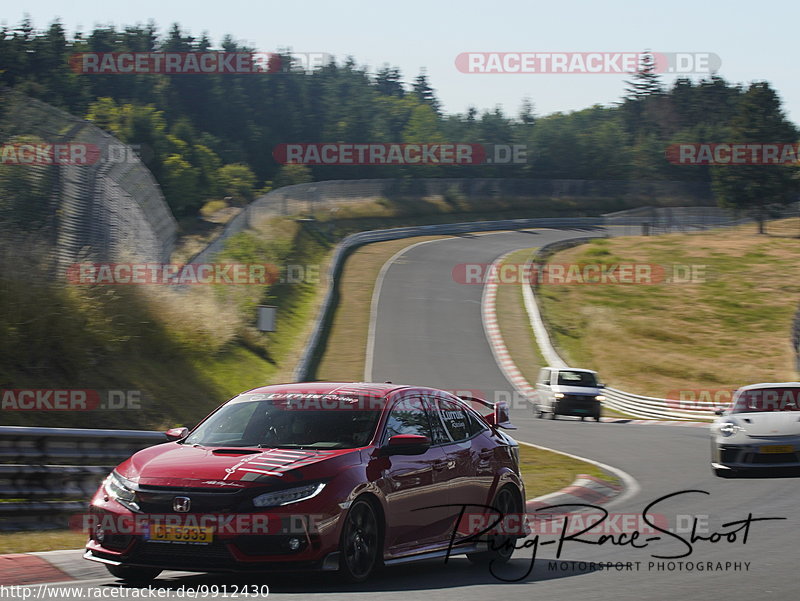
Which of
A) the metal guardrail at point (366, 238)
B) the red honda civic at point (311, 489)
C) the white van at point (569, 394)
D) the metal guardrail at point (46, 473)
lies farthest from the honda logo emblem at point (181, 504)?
the metal guardrail at point (366, 238)

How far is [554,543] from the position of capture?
34.7ft

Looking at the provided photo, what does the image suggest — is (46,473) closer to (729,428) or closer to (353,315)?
(729,428)

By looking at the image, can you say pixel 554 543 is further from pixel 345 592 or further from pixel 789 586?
pixel 345 592

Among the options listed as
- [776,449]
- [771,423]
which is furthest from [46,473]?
[771,423]

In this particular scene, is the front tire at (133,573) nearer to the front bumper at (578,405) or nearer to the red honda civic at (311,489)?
the red honda civic at (311,489)

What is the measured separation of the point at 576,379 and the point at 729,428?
52.5 ft

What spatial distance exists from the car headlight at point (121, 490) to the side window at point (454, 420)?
281cm

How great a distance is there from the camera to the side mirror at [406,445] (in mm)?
7965

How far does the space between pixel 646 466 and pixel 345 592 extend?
1201cm

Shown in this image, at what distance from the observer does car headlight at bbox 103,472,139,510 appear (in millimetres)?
7379

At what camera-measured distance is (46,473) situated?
10383 millimetres

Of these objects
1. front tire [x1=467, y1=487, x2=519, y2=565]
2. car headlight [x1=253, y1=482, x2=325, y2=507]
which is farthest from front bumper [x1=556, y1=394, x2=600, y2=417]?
car headlight [x1=253, y1=482, x2=325, y2=507]

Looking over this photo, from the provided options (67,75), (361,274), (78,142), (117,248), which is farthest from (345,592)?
(67,75)

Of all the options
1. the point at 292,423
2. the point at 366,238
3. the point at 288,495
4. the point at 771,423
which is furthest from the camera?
the point at 366,238
